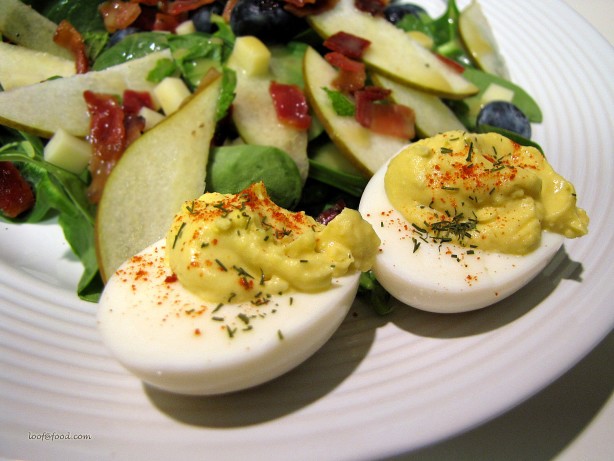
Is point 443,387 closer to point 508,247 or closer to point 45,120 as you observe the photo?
point 508,247

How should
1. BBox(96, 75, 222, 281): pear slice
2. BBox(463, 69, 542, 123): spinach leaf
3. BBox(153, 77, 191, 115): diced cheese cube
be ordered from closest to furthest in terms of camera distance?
1. BBox(96, 75, 222, 281): pear slice
2. BBox(153, 77, 191, 115): diced cheese cube
3. BBox(463, 69, 542, 123): spinach leaf

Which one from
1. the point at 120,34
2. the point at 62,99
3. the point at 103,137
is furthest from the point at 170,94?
the point at 120,34

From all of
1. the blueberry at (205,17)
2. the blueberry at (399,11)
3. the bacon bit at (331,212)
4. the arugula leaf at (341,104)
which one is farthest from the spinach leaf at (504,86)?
the blueberry at (205,17)

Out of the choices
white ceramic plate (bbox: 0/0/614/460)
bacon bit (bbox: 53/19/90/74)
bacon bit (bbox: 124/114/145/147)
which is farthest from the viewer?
bacon bit (bbox: 53/19/90/74)

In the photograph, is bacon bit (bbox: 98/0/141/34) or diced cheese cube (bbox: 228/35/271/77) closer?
diced cheese cube (bbox: 228/35/271/77)

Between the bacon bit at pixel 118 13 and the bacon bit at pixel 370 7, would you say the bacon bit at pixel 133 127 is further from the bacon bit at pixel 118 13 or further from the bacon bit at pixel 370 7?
the bacon bit at pixel 370 7

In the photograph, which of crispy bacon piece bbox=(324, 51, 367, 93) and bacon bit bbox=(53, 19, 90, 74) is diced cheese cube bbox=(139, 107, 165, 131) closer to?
bacon bit bbox=(53, 19, 90, 74)

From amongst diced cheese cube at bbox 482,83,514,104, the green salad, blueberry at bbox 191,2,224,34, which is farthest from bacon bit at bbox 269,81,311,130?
diced cheese cube at bbox 482,83,514,104
